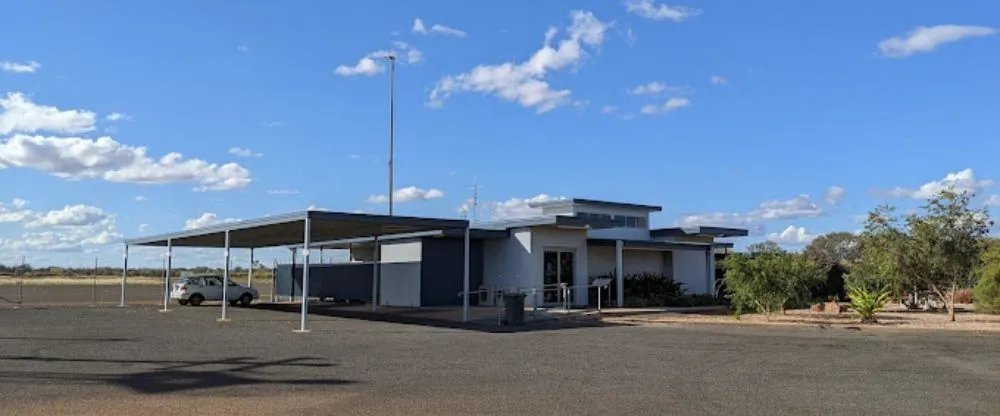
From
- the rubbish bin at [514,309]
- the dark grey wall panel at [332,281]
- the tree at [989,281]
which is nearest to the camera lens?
the rubbish bin at [514,309]

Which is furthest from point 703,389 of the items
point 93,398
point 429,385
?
point 93,398

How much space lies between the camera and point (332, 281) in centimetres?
3844

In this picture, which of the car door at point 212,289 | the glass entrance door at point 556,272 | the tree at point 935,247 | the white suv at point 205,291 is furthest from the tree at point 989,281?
the car door at point 212,289

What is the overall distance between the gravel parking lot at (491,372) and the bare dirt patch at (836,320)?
2.84 meters

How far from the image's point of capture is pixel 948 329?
21.6 metres

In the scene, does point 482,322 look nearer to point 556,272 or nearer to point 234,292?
point 556,272

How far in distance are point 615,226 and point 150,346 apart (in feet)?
83.5

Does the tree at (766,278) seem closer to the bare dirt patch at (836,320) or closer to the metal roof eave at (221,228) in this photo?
the bare dirt patch at (836,320)

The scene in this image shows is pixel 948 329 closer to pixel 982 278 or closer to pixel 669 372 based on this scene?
pixel 982 278

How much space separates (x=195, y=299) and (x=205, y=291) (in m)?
0.51

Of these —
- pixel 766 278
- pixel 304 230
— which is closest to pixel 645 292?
pixel 766 278

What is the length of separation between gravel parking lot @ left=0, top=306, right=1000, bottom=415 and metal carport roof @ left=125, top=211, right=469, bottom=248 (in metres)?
3.20

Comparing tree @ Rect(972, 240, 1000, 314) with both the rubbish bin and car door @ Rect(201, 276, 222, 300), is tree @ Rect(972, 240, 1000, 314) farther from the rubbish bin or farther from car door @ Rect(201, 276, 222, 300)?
car door @ Rect(201, 276, 222, 300)

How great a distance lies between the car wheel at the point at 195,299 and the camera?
1390 inches
